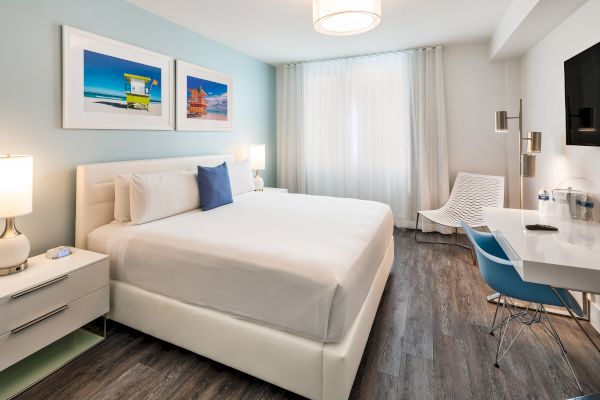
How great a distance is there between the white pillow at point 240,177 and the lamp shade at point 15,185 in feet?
6.48

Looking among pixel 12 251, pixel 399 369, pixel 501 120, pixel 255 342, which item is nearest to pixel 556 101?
pixel 501 120

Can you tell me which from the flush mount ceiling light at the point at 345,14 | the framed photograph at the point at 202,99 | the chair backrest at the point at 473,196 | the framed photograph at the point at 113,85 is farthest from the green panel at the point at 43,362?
the chair backrest at the point at 473,196

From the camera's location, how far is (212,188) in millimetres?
3117

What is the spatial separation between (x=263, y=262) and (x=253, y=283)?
0.12m

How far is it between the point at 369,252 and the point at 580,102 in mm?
1789

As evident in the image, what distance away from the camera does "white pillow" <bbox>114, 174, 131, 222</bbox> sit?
2.62 m

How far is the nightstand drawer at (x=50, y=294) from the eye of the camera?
1654mm

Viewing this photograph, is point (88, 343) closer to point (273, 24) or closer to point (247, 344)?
point (247, 344)

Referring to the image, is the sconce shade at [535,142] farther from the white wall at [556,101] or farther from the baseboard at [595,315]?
the baseboard at [595,315]

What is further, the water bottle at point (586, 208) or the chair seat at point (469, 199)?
the chair seat at point (469, 199)

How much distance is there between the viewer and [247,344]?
1.73 m

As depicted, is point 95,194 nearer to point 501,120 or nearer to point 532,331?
point 532,331

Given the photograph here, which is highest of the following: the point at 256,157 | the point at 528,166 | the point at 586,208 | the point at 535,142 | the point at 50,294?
the point at 256,157

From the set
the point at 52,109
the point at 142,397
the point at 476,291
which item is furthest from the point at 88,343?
the point at 476,291
